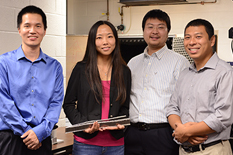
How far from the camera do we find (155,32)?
197 centimetres

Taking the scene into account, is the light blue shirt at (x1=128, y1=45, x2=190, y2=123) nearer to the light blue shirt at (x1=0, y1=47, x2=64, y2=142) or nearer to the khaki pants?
the khaki pants

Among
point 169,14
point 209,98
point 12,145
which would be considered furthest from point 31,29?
point 169,14

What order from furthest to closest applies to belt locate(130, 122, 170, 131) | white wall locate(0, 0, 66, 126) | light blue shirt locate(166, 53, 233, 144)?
white wall locate(0, 0, 66, 126), belt locate(130, 122, 170, 131), light blue shirt locate(166, 53, 233, 144)

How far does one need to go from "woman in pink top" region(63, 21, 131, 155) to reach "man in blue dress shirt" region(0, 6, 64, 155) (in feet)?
0.43

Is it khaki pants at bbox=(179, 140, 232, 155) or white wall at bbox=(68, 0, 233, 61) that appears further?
white wall at bbox=(68, 0, 233, 61)

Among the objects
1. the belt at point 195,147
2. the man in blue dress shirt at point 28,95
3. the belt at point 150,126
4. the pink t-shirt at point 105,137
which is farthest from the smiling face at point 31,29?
the belt at point 195,147

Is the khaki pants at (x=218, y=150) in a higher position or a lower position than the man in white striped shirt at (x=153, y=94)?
lower

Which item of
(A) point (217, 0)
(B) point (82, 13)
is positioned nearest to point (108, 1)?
(B) point (82, 13)

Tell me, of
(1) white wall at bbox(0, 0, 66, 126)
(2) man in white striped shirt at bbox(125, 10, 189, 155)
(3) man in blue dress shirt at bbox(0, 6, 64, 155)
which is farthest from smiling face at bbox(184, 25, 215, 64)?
(1) white wall at bbox(0, 0, 66, 126)

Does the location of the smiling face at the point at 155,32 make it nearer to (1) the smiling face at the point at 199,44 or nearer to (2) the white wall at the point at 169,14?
(1) the smiling face at the point at 199,44

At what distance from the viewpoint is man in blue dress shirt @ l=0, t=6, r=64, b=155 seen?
168 centimetres

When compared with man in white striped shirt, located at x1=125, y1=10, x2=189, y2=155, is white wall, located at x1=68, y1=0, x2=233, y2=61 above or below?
above

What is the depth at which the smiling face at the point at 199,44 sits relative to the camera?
1721mm

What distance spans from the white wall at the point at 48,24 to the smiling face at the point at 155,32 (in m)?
1.21
